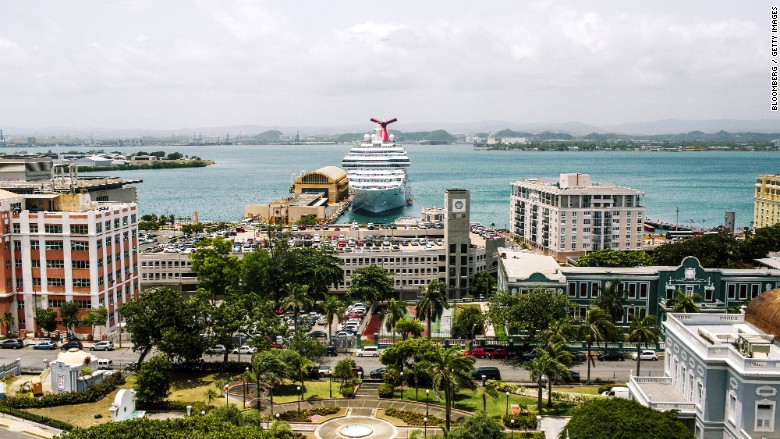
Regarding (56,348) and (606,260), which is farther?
(606,260)

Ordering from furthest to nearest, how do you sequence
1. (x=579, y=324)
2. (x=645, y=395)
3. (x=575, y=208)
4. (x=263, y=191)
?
(x=263, y=191) < (x=575, y=208) < (x=579, y=324) < (x=645, y=395)

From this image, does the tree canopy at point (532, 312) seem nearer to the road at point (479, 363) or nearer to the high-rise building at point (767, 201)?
the road at point (479, 363)

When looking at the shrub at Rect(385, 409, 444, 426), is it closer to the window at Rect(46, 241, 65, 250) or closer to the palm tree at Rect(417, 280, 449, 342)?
the palm tree at Rect(417, 280, 449, 342)

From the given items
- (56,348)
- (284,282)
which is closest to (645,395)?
(284,282)

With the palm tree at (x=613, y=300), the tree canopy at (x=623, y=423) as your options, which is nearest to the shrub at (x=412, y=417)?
the tree canopy at (x=623, y=423)

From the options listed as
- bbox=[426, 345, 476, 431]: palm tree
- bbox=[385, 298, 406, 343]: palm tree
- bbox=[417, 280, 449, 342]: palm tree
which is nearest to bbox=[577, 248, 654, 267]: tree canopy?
bbox=[385, 298, 406, 343]: palm tree

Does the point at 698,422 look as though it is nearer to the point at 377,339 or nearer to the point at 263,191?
the point at 377,339
